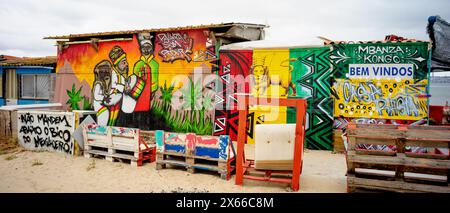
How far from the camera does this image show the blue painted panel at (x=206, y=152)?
269 inches

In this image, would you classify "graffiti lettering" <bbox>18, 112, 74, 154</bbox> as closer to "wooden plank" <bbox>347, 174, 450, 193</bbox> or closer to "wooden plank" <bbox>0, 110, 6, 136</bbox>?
"wooden plank" <bbox>0, 110, 6, 136</bbox>

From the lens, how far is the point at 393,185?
5.25 metres

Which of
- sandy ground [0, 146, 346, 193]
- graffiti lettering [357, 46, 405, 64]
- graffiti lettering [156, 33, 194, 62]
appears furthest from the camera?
graffiti lettering [156, 33, 194, 62]

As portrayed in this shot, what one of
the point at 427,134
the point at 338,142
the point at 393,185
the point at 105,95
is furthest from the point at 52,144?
the point at 427,134

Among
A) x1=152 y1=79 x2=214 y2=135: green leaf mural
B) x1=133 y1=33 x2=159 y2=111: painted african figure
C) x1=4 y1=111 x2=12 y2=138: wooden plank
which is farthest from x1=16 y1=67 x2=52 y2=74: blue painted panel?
x1=152 y1=79 x2=214 y2=135: green leaf mural

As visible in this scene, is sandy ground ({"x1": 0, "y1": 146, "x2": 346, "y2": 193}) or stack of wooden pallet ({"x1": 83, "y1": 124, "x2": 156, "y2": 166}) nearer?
sandy ground ({"x1": 0, "y1": 146, "x2": 346, "y2": 193})

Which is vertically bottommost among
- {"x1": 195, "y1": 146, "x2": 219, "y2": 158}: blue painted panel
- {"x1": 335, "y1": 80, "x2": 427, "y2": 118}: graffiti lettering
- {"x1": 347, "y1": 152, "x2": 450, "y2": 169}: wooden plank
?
{"x1": 195, "y1": 146, "x2": 219, "y2": 158}: blue painted panel

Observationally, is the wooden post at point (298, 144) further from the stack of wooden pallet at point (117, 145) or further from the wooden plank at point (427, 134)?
the stack of wooden pallet at point (117, 145)

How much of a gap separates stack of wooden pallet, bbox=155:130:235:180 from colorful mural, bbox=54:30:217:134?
3478mm

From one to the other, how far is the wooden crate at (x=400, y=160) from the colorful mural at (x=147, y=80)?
5981mm

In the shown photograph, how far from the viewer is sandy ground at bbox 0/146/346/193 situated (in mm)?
6148

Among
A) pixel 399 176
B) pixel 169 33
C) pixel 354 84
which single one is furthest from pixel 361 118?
pixel 169 33
